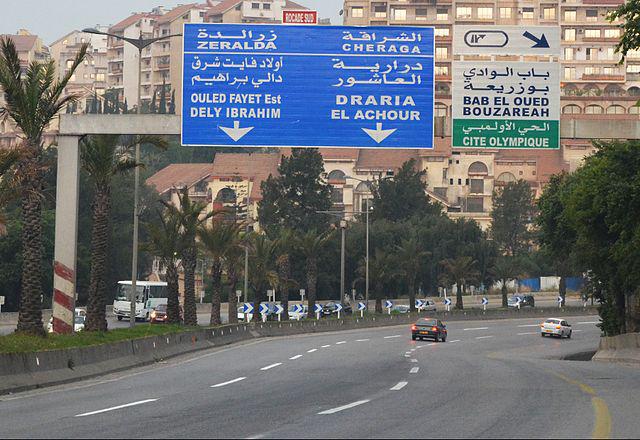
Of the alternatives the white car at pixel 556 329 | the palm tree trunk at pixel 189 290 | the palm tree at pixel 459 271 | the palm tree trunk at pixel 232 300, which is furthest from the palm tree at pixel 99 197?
the palm tree at pixel 459 271

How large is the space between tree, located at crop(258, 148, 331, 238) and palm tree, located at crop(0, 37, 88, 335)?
109 m

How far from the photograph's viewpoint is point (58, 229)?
33844 mm

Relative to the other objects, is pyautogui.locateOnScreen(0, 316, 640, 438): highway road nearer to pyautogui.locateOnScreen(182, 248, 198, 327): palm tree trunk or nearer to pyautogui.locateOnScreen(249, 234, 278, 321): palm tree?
pyautogui.locateOnScreen(182, 248, 198, 327): palm tree trunk

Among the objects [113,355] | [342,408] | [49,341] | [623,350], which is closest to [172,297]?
[623,350]

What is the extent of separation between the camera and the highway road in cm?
1564

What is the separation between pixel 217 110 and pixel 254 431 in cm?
1812

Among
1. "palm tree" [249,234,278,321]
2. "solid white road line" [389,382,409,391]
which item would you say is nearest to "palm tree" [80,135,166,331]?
"solid white road line" [389,382,409,391]

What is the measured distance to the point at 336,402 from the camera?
20.2 m

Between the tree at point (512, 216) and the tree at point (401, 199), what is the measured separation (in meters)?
19.9

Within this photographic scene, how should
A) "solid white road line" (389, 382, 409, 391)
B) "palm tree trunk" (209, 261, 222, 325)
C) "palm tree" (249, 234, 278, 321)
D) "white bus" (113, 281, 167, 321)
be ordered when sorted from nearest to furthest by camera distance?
"solid white road line" (389, 382, 409, 391) < "palm tree trunk" (209, 261, 222, 325) < "palm tree" (249, 234, 278, 321) < "white bus" (113, 281, 167, 321)

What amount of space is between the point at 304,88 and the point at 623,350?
68.3ft

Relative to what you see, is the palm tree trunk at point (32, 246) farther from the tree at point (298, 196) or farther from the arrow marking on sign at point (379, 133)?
the tree at point (298, 196)

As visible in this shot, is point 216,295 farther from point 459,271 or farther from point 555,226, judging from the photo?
point 459,271

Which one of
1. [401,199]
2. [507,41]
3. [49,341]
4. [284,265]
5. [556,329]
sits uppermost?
[401,199]
